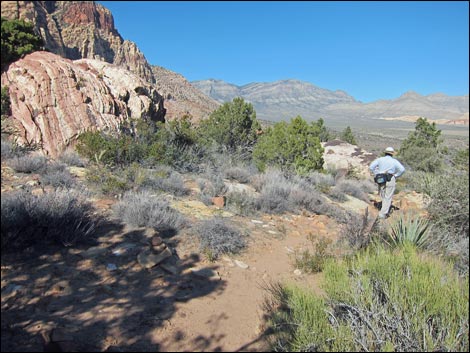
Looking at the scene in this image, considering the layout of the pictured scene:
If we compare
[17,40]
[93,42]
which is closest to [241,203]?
[17,40]

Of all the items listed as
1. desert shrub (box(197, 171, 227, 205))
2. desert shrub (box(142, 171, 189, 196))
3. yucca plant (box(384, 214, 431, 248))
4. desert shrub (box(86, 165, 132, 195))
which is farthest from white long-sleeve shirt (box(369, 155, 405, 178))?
desert shrub (box(86, 165, 132, 195))

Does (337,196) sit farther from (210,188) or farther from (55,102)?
(55,102)

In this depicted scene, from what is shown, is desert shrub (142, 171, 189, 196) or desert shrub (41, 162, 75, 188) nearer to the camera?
desert shrub (41, 162, 75, 188)

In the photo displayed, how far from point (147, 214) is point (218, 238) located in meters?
1.22

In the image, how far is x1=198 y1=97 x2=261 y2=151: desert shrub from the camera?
1387cm

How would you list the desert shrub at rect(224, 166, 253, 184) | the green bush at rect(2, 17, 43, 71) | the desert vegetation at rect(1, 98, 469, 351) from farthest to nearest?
the green bush at rect(2, 17, 43, 71)
the desert shrub at rect(224, 166, 253, 184)
the desert vegetation at rect(1, 98, 469, 351)

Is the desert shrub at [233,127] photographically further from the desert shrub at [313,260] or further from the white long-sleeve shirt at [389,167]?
the desert shrub at [313,260]

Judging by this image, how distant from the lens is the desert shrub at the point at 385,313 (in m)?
2.39

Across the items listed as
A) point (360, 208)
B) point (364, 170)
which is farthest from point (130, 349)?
point (364, 170)

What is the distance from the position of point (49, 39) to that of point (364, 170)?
48.1 metres

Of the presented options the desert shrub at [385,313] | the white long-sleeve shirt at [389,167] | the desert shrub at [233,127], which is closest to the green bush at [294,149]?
the desert shrub at [233,127]

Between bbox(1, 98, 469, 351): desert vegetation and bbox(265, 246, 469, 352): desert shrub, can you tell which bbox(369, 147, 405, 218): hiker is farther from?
bbox(265, 246, 469, 352): desert shrub

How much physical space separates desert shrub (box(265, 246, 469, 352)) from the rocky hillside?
46409 millimetres

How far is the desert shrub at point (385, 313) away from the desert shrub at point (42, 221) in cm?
286
